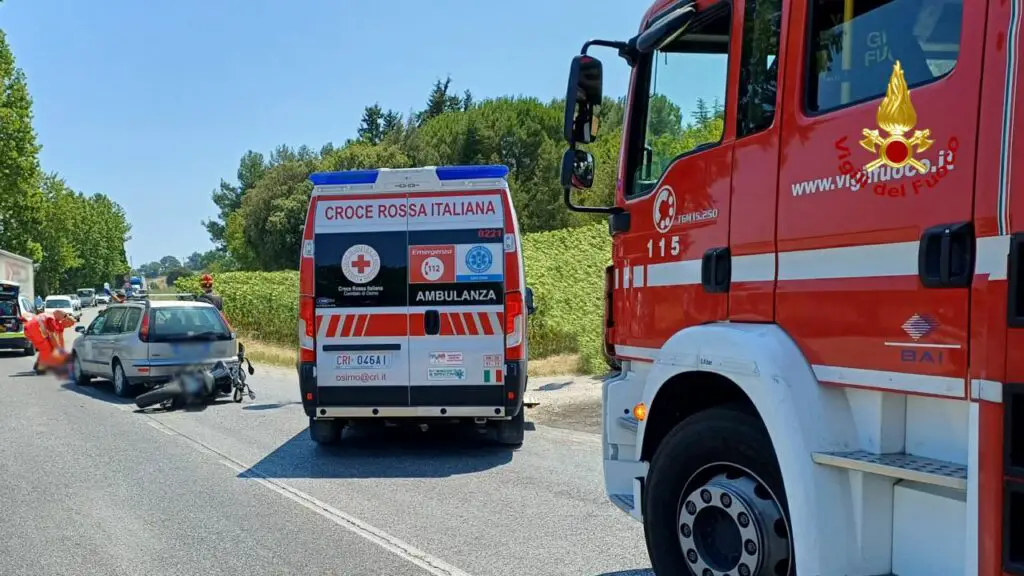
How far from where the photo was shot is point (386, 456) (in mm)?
8758

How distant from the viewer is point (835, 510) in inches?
119

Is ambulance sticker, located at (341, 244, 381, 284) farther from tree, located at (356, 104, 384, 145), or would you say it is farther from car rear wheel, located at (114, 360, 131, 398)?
tree, located at (356, 104, 384, 145)

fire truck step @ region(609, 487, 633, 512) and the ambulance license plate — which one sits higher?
the ambulance license plate

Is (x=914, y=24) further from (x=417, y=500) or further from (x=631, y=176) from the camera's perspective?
(x=417, y=500)

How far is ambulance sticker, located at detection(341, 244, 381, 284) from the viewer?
866cm

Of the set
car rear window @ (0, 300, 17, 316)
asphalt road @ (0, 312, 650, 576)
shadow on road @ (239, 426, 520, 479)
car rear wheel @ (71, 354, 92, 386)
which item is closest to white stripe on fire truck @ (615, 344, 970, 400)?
asphalt road @ (0, 312, 650, 576)

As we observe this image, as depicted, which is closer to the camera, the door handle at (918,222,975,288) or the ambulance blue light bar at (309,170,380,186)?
the door handle at (918,222,975,288)

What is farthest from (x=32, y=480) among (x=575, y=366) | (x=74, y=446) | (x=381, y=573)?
(x=575, y=366)

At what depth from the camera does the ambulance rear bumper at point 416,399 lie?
8.56m

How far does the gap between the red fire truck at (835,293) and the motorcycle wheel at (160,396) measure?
9345 millimetres

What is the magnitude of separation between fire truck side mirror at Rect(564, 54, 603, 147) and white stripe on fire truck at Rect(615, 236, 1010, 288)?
95cm

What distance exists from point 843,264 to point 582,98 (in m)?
1.87

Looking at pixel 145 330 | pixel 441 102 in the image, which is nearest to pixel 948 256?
pixel 145 330

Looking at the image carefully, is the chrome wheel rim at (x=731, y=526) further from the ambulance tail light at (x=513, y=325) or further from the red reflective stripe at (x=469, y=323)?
the red reflective stripe at (x=469, y=323)
